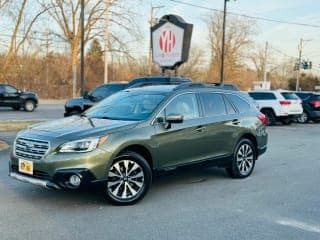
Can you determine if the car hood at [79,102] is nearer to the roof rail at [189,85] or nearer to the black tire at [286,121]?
the black tire at [286,121]

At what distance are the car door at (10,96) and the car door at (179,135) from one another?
71.7 ft

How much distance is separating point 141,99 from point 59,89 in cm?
4276

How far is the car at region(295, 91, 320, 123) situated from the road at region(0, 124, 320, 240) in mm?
15086

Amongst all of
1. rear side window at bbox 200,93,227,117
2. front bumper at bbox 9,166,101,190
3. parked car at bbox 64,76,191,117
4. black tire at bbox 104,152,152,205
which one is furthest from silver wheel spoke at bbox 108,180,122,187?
parked car at bbox 64,76,191,117

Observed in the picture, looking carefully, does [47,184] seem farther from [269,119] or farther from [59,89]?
[59,89]

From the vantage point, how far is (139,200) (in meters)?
6.15

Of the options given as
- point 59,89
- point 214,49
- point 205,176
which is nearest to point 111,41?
point 59,89

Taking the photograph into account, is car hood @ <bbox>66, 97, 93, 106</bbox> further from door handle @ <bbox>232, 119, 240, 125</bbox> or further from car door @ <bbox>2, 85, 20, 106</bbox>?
car door @ <bbox>2, 85, 20, 106</bbox>

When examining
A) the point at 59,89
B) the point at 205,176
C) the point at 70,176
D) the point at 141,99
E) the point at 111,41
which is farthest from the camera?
the point at 59,89

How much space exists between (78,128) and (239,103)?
3498mm

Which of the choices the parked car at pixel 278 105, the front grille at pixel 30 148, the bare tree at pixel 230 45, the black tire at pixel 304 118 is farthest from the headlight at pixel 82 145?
the bare tree at pixel 230 45

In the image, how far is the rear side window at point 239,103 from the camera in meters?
8.12

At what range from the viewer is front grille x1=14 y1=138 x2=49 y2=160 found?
18.5 feet

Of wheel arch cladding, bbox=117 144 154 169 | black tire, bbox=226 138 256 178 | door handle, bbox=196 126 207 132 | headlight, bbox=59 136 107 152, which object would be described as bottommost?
black tire, bbox=226 138 256 178
